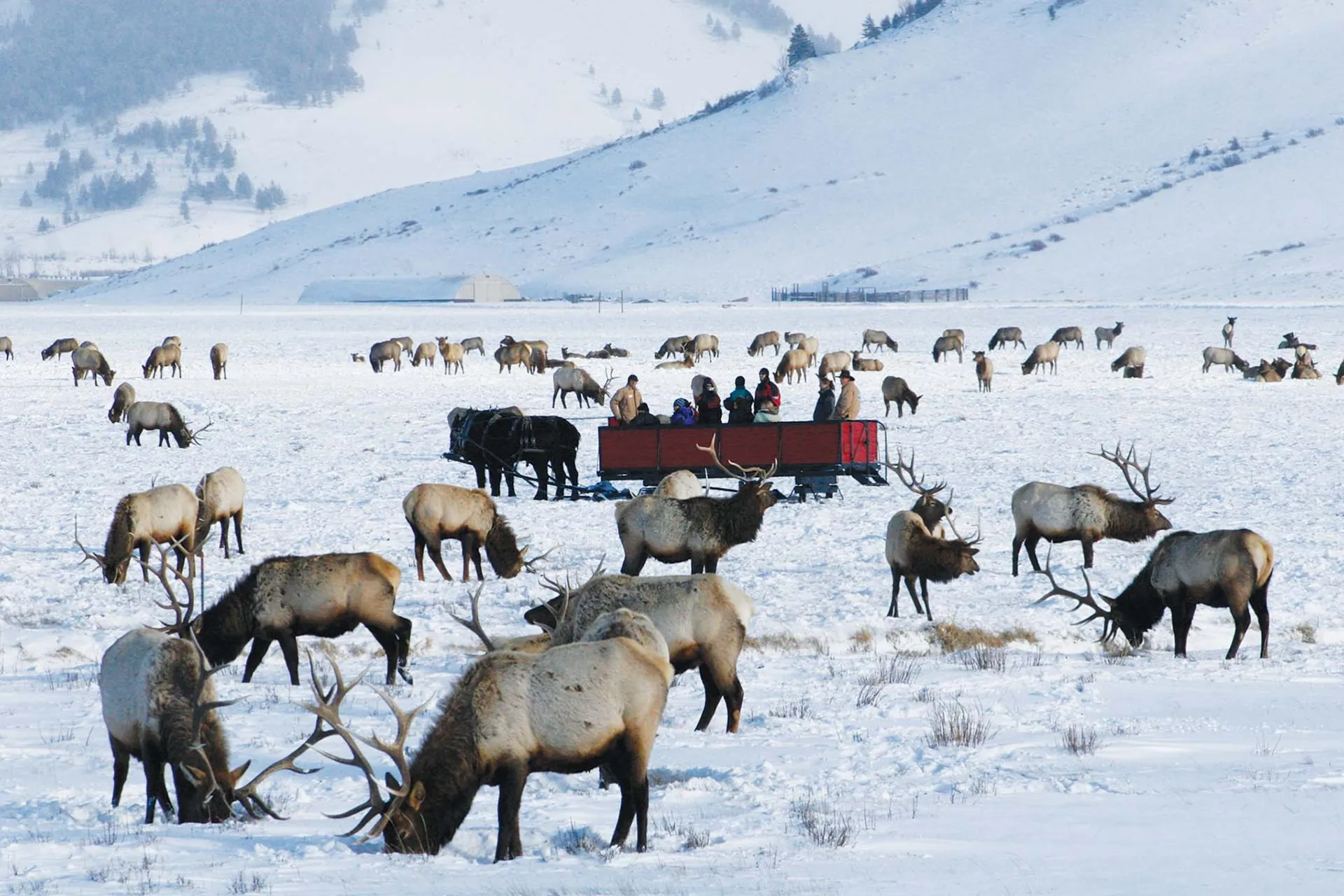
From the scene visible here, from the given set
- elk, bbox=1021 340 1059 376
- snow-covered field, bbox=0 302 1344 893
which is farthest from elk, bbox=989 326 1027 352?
snow-covered field, bbox=0 302 1344 893

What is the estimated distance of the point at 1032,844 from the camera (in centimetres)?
668

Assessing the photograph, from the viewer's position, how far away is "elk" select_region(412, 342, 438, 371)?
46.4 meters

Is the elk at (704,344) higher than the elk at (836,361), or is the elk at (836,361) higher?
the elk at (704,344)

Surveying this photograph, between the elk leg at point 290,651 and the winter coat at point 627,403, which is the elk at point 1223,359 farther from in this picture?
the elk leg at point 290,651

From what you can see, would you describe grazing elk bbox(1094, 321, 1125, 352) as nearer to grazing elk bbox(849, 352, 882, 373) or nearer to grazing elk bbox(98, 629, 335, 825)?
grazing elk bbox(849, 352, 882, 373)

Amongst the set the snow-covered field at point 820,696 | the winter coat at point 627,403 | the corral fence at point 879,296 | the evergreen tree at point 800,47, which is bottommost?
the snow-covered field at point 820,696

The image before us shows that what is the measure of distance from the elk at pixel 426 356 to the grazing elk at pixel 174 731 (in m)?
38.5

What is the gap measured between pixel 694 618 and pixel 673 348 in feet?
124

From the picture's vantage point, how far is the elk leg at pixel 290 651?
1062 cm

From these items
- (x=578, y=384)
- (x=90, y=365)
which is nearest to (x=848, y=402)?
(x=578, y=384)

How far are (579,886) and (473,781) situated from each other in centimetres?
79

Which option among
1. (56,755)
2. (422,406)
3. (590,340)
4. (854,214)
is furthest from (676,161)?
(56,755)

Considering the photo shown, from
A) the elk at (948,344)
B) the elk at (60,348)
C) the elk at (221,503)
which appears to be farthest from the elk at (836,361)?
the elk at (221,503)

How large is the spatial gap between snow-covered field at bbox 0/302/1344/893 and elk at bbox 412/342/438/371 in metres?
15.5
